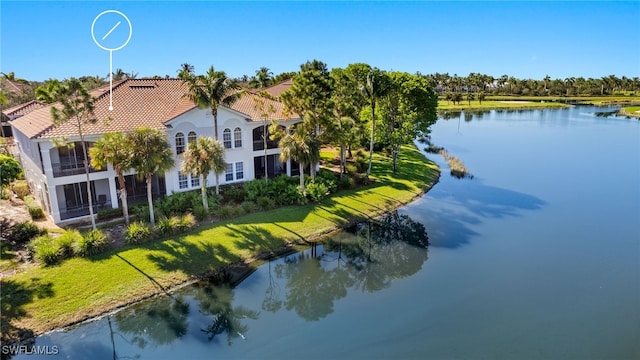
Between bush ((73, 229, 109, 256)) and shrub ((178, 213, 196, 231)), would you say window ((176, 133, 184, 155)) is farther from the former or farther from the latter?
bush ((73, 229, 109, 256))

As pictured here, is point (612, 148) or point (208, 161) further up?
point (208, 161)

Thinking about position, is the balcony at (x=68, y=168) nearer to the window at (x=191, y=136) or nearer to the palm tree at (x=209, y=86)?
the window at (x=191, y=136)

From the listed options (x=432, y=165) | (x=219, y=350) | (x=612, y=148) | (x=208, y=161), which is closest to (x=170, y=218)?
(x=208, y=161)

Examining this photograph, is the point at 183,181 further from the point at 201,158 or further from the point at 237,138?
the point at 201,158

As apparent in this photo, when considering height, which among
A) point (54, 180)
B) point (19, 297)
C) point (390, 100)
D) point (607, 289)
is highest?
point (390, 100)

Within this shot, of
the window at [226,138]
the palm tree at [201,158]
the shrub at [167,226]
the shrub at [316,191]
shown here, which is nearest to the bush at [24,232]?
the shrub at [167,226]

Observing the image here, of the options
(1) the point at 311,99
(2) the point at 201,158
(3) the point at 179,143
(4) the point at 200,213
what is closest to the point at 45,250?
(4) the point at 200,213

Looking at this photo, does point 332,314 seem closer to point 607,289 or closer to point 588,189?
point 607,289
